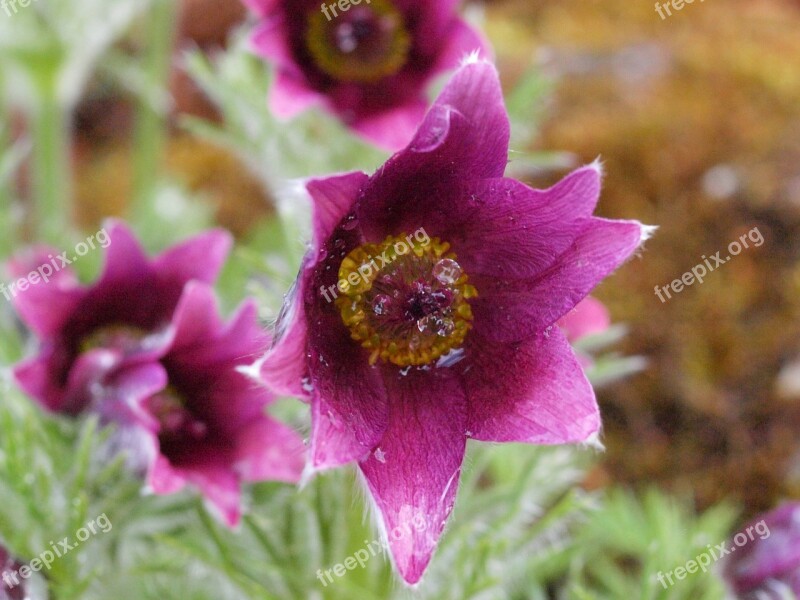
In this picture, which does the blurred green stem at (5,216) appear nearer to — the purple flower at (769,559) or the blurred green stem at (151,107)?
the blurred green stem at (151,107)

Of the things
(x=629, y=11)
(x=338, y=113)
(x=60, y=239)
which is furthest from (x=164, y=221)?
(x=629, y=11)

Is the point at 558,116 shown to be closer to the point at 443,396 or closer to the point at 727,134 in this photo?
the point at 727,134

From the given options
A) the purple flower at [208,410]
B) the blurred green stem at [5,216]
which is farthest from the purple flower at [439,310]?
the blurred green stem at [5,216]

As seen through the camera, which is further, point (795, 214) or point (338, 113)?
point (795, 214)

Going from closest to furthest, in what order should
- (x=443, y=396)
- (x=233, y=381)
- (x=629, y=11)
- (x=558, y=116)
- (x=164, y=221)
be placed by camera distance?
(x=443, y=396) → (x=233, y=381) → (x=164, y=221) → (x=558, y=116) → (x=629, y=11)

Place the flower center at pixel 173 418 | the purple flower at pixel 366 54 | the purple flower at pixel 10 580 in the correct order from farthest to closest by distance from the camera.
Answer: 1. the purple flower at pixel 366 54
2. the flower center at pixel 173 418
3. the purple flower at pixel 10 580

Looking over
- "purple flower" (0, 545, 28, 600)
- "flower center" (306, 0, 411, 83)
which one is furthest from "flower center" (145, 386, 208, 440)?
"flower center" (306, 0, 411, 83)

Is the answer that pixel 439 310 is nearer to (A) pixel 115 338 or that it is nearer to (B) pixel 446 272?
(B) pixel 446 272

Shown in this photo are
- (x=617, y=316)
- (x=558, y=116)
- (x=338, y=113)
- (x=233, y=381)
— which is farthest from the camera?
(x=558, y=116)
